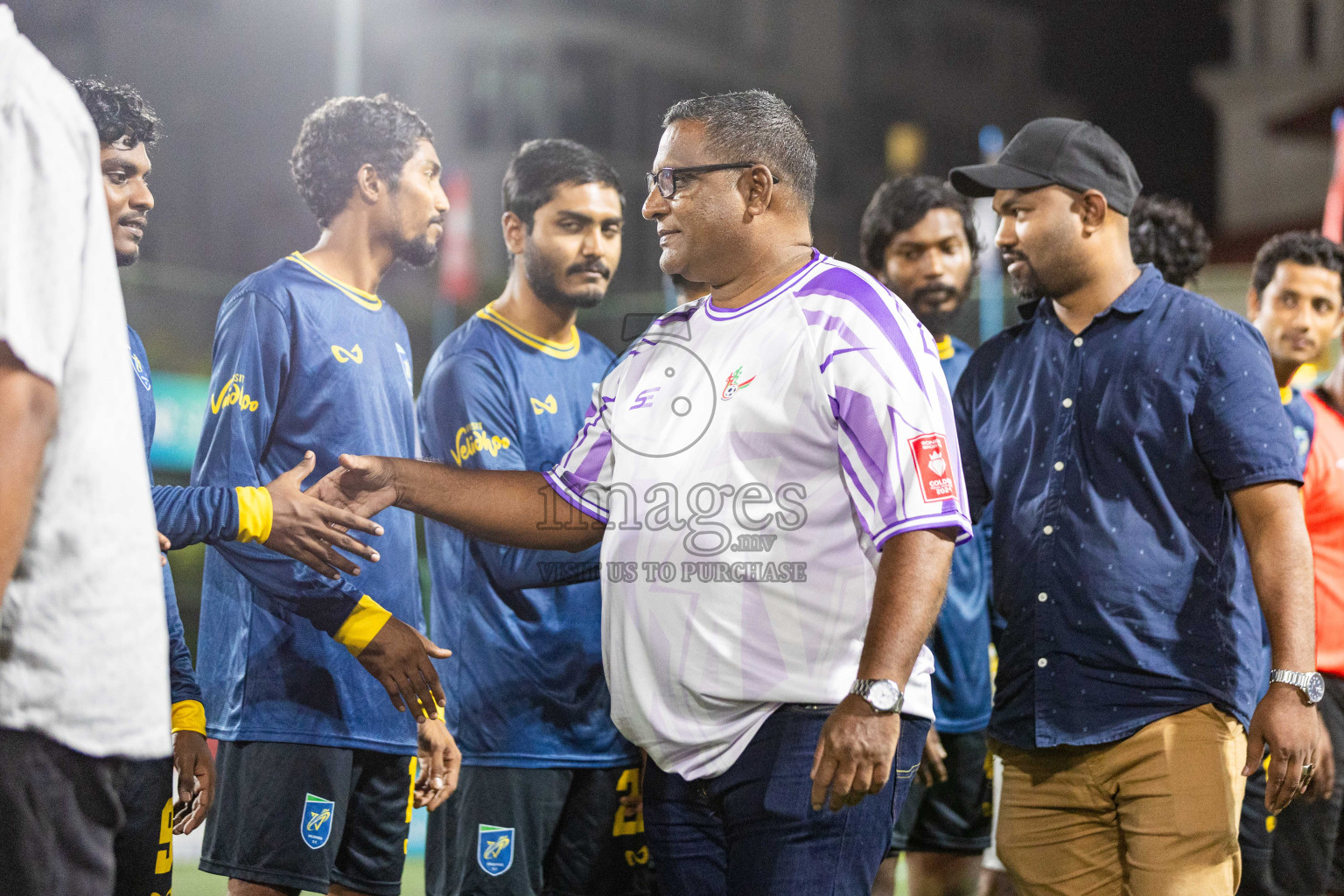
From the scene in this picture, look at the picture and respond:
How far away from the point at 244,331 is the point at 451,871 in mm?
1471

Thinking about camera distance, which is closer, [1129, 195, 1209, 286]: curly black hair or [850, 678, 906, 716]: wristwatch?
[850, 678, 906, 716]: wristwatch

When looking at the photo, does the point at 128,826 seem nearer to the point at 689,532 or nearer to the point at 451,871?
the point at 451,871

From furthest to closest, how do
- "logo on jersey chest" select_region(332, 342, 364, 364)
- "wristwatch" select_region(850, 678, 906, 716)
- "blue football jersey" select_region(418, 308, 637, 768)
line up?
"blue football jersey" select_region(418, 308, 637, 768), "logo on jersey chest" select_region(332, 342, 364, 364), "wristwatch" select_region(850, 678, 906, 716)

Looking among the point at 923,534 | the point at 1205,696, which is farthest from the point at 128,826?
the point at 1205,696

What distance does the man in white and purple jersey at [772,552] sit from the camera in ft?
7.84

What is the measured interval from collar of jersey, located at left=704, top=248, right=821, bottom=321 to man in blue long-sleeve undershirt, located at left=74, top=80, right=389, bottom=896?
89 cm

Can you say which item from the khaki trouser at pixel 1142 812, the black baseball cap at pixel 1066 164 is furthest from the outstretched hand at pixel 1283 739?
the black baseball cap at pixel 1066 164

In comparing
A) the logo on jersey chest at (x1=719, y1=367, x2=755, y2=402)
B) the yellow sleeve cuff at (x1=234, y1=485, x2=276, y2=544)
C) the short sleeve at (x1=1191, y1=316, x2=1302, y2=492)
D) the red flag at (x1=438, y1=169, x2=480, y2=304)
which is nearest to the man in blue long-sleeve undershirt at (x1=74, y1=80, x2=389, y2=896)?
the yellow sleeve cuff at (x1=234, y1=485, x2=276, y2=544)

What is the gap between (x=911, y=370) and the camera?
8.15ft

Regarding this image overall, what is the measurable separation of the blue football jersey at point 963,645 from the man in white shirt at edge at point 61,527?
2843 mm

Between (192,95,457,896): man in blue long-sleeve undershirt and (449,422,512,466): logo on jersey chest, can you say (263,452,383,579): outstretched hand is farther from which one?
(449,422,512,466): logo on jersey chest

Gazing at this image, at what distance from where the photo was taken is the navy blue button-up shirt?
9.99 feet

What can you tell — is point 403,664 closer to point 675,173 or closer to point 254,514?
point 254,514

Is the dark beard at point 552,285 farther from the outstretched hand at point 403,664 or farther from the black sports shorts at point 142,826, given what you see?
the black sports shorts at point 142,826
